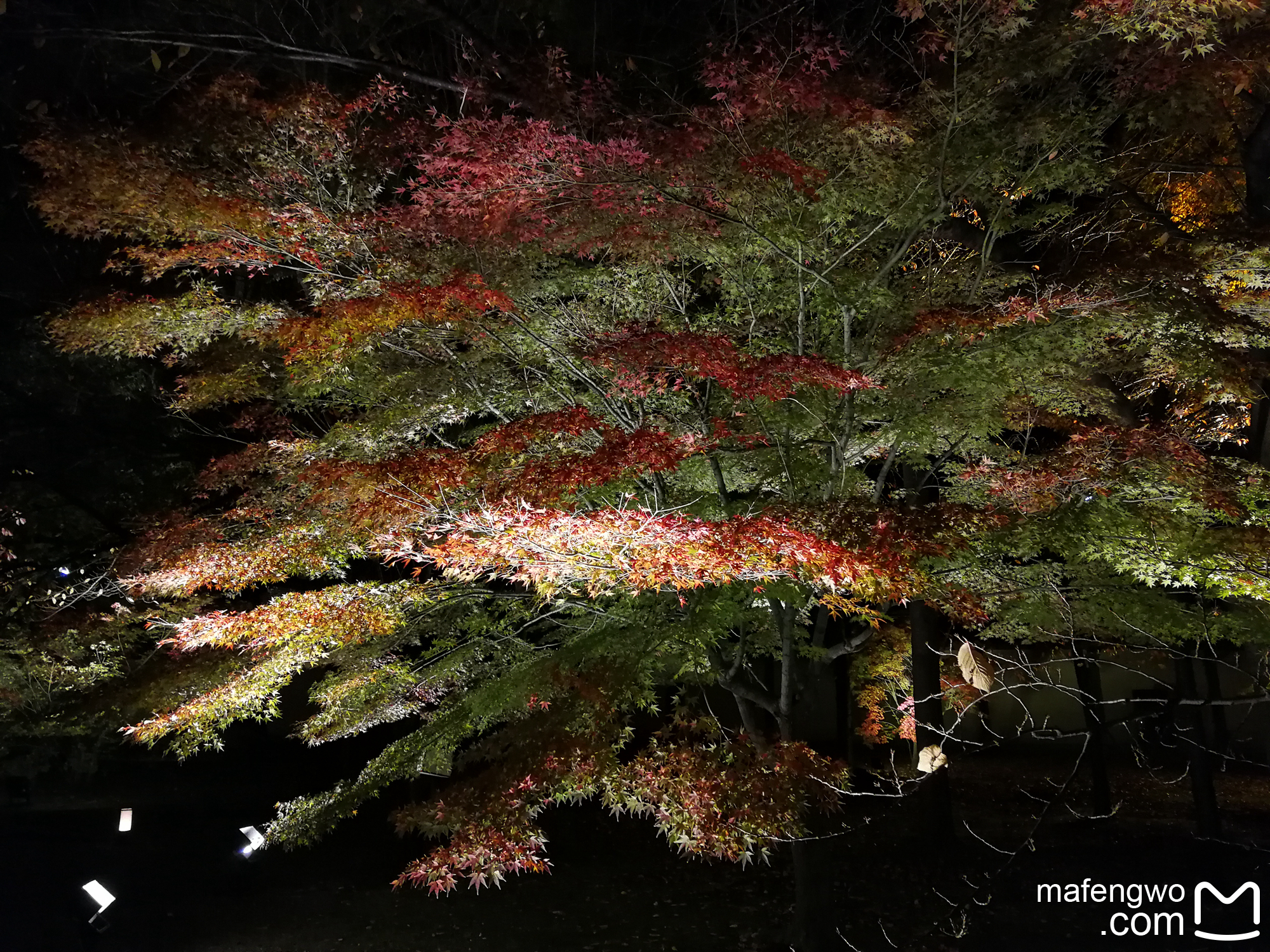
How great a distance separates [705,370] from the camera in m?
5.64

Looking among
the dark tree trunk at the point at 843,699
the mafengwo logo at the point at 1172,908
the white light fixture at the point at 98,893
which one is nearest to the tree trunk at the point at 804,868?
the mafengwo logo at the point at 1172,908

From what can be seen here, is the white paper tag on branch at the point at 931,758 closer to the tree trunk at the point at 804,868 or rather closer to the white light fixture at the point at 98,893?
the tree trunk at the point at 804,868

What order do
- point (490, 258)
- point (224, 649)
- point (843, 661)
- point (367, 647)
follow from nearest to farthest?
point (490, 258) → point (367, 647) → point (224, 649) → point (843, 661)

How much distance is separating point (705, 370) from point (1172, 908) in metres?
7.11

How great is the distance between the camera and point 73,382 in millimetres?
10766

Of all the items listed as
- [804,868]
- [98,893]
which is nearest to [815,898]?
[804,868]

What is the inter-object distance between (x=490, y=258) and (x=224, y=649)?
6145mm

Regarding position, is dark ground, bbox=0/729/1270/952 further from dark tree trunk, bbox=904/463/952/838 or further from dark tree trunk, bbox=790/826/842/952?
dark tree trunk, bbox=790/826/842/952

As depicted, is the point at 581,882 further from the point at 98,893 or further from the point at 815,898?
the point at 98,893

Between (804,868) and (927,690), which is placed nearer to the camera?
(804,868)

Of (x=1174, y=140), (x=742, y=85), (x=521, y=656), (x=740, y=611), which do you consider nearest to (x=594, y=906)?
(x=521, y=656)

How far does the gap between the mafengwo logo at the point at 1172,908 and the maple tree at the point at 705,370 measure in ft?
7.76

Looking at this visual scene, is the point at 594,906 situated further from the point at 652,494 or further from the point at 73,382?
the point at 73,382

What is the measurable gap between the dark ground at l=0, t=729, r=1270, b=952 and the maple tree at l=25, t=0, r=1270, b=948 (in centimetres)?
195
